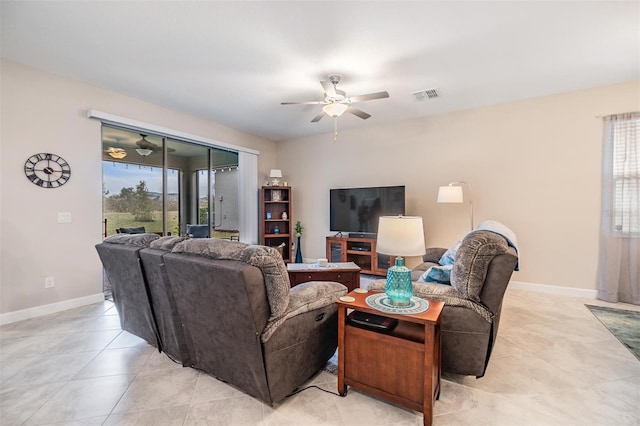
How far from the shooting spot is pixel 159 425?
1521 millimetres

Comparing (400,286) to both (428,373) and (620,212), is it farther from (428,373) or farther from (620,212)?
(620,212)

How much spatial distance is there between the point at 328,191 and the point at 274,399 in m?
4.29

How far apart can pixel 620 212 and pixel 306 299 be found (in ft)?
13.4

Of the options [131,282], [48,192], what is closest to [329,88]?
[131,282]

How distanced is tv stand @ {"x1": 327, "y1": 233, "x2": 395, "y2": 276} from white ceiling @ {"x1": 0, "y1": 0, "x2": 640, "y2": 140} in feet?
7.47

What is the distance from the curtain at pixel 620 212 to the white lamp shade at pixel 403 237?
10.4 ft

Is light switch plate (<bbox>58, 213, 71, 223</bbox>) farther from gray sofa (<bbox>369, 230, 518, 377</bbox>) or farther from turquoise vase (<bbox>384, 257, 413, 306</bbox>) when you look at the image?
gray sofa (<bbox>369, 230, 518, 377</bbox>)

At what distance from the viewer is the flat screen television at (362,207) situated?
4.59 m

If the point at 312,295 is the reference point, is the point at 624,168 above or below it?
above

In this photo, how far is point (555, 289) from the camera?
3754mm

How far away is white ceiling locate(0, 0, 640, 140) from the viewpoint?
2.13 meters

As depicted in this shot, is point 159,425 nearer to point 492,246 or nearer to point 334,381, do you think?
point 334,381

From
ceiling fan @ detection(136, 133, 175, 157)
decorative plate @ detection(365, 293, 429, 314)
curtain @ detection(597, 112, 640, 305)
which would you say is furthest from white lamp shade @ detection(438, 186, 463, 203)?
ceiling fan @ detection(136, 133, 175, 157)

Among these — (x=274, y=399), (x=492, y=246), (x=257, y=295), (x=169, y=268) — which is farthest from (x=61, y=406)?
(x=492, y=246)
